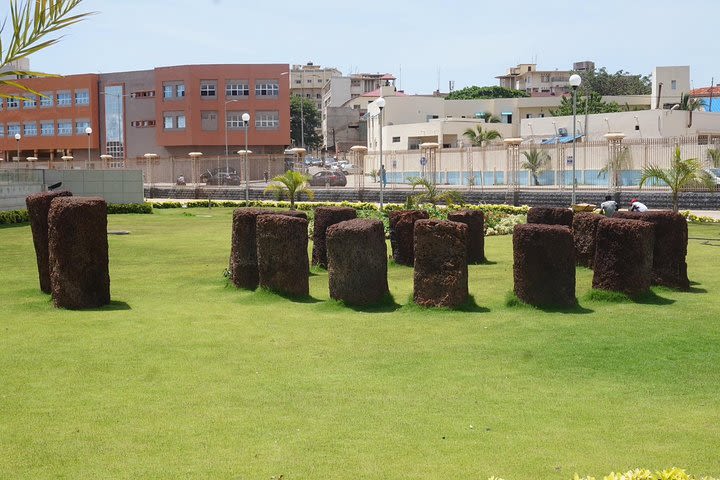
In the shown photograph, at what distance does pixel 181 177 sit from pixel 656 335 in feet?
144

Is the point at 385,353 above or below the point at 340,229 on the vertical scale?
below

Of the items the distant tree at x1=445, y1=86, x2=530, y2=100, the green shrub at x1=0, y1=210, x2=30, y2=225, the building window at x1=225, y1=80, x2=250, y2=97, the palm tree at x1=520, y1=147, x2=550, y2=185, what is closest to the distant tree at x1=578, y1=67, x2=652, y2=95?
the distant tree at x1=445, y1=86, x2=530, y2=100

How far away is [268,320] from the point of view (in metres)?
11.5

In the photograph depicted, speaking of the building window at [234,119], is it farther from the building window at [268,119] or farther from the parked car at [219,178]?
the parked car at [219,178]

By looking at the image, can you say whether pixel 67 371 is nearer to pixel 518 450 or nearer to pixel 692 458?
pixel 518 450

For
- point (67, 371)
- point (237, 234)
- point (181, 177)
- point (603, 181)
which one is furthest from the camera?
point (181, 177)

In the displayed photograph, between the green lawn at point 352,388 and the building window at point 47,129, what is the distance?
61953 mm

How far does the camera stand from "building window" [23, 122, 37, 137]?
72.1 m

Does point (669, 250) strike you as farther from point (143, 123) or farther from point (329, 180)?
point (143, 123)

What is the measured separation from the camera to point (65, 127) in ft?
235

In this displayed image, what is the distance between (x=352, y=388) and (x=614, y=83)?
95969 mm

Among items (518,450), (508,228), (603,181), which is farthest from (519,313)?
(603,181)

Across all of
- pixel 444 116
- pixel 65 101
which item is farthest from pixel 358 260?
pixel 444 116

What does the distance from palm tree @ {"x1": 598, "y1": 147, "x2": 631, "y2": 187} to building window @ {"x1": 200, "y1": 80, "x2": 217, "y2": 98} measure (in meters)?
38.2
